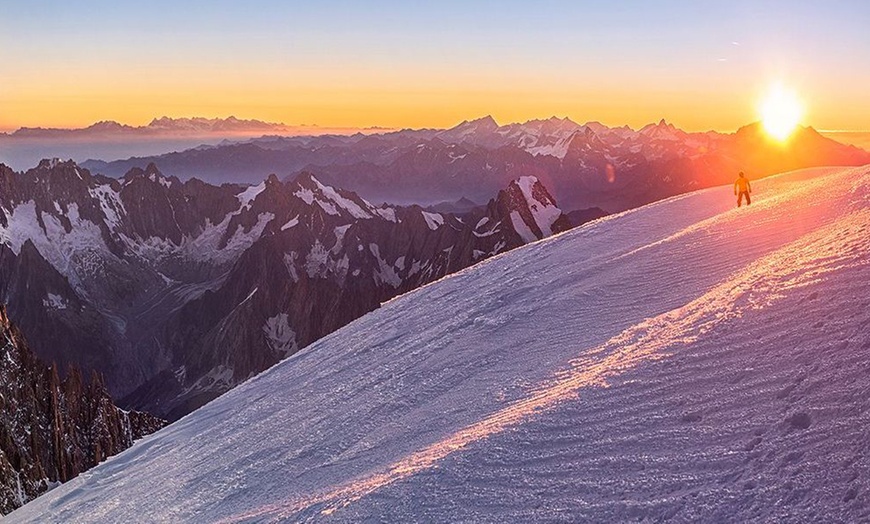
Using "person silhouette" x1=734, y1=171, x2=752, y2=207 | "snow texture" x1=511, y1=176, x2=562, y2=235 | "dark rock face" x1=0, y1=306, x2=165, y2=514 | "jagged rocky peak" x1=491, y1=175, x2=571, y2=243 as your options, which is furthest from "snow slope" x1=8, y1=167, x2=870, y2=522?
"snow texture" x1=511, y1=176, x2=562, y2=235

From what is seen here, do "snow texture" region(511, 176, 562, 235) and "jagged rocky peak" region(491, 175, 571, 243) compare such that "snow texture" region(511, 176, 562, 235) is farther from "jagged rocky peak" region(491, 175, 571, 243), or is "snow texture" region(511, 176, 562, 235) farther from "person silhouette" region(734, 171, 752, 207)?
"person silhouette" region(734, 171, 752, 207)

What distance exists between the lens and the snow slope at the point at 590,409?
6.23m

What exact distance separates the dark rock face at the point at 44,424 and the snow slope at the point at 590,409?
182 feet

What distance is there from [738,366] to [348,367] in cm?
1091

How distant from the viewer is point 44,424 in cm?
7612

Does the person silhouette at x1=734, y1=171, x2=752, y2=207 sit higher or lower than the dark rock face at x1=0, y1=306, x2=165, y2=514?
higher

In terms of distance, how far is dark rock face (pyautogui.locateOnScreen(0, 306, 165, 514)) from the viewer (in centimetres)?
6406

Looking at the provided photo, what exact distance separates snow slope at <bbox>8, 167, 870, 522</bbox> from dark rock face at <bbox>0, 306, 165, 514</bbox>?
5540 cm

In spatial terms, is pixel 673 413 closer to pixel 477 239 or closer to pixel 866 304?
pixel 866 304

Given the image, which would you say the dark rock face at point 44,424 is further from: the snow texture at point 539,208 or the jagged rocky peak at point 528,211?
the snow texture at point 539,208

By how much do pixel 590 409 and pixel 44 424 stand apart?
85.3m

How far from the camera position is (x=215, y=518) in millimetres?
9766

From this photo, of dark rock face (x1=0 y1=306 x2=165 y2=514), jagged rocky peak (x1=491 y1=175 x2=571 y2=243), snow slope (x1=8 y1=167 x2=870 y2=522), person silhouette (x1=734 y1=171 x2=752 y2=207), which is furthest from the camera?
jagged rocky peak (x1=491 y1=175 x2=571 y2=243)

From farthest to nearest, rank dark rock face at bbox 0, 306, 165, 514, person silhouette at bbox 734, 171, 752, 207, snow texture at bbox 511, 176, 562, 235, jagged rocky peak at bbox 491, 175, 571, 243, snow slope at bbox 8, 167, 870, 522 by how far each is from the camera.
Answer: snow texture at bbox 511, 176, 562, 235 < jagged rocky peak at bbox 491, 175, 571, 243 < dark rock face at bbox 0, 306, 165, 514 < person silhouette at bbox 734, 171, 752, 207 < snow slope at bbox 8, 167, 870, 522
